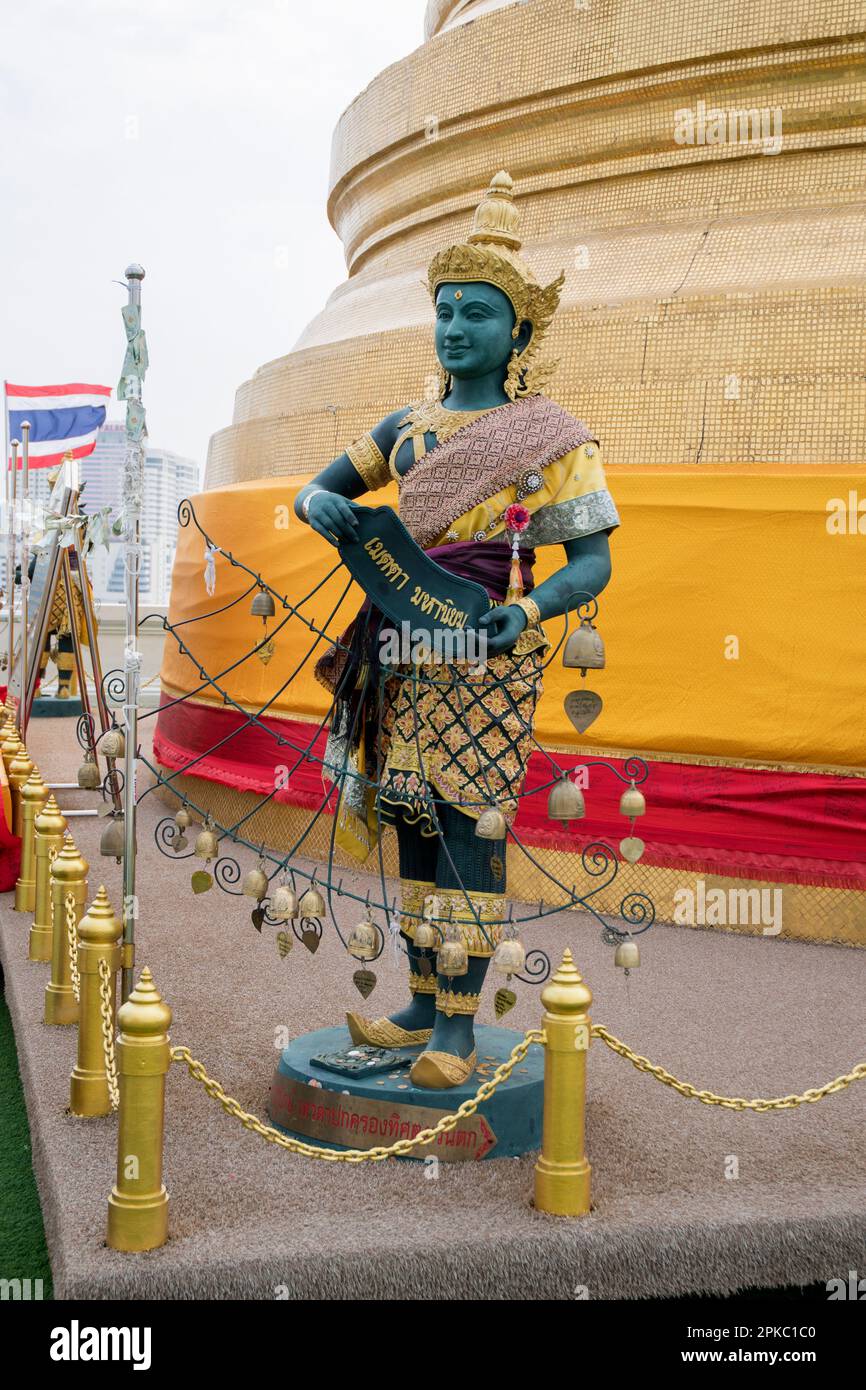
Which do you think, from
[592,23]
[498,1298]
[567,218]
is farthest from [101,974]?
[592,23]

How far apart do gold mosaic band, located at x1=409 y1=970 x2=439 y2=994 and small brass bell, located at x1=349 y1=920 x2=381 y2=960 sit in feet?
0.97

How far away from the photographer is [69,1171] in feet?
9.98

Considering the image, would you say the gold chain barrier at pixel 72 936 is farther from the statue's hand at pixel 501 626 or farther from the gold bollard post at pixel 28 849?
the statue's hand at pixel 501 626

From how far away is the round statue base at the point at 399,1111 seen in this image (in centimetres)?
322

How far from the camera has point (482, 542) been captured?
11.0 ft

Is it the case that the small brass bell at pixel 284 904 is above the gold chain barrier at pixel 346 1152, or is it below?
above

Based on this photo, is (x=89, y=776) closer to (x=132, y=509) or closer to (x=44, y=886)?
(x=132, y=509)

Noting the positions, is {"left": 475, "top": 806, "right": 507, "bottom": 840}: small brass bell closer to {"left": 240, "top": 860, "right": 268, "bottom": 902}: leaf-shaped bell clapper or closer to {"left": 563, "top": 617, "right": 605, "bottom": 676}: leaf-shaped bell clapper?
{"left": 563, "top": 617, "right": 605, "bottom": 676}: leaf-shaped bell clapper

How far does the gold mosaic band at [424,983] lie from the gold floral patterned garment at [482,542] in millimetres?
424

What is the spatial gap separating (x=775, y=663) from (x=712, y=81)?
2.91 m

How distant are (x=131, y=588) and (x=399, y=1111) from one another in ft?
5.11

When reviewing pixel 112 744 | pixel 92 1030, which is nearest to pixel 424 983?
pixel 92 1030

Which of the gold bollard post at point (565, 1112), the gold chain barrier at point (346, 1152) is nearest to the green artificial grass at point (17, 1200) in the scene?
the gold chain barrier at point (346, 1152)

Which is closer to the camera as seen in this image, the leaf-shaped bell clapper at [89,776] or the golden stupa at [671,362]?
the leaf-shaped bell clapper at [89,776]
